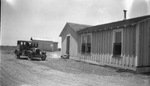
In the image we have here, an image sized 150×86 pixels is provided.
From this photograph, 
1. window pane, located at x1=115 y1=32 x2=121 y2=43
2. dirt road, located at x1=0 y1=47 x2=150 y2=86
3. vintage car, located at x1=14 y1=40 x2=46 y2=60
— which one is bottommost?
dirt road, located at x1=0 y1=47 x2=150 y2=86

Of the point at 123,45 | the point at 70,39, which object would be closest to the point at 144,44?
the point at 123,45

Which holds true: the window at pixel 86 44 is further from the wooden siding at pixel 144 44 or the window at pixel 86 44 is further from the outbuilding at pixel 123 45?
the wooden siding at pixel 144 44

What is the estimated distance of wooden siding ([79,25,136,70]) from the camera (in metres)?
10.0

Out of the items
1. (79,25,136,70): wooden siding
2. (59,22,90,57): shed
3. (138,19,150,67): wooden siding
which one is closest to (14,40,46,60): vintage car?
(59,22,90,57): shed

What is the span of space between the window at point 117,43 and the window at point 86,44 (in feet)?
12.7

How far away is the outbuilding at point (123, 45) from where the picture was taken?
31.8 feet

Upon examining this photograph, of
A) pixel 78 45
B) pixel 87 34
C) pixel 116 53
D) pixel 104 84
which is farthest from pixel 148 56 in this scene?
pixel 78 45

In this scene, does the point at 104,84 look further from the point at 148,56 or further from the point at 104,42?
the point at 104,42

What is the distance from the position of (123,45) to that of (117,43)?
0.69m

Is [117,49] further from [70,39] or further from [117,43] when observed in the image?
[70,39]

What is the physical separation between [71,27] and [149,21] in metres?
10.1

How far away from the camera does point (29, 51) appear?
1667 centimetres

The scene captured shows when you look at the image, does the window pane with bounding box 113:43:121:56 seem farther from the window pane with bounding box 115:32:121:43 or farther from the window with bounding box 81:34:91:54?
the window with bounding box 81:34:91:54

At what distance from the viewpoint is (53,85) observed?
5848mm
